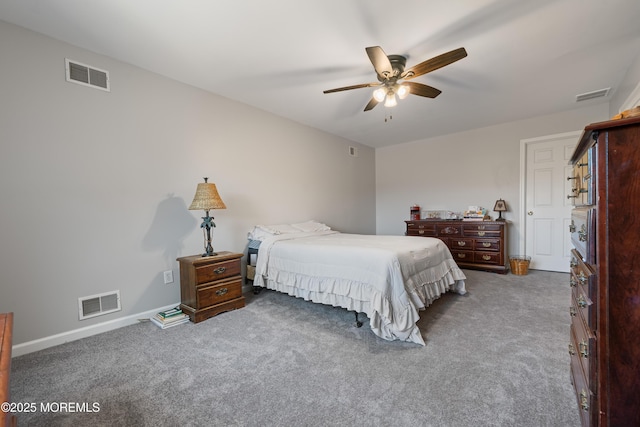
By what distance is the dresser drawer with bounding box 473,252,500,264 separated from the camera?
407cm

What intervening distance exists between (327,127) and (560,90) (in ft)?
10.0

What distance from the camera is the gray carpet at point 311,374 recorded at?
4.40ft

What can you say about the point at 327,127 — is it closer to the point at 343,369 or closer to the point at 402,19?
the point at 402,19

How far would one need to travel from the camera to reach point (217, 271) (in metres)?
2.64

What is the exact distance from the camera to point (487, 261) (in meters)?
4.15

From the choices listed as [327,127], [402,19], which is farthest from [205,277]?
[327,127]

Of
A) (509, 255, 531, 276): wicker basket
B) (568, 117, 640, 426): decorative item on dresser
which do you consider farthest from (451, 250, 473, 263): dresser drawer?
(568, 117, 640, 426): decorative item on dresser

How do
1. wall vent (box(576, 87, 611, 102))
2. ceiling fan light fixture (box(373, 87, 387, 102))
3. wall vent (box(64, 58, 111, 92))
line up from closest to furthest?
wall vent (box(64, 58, 111, 92))
ceiling fan light fixture (box(373, 87, 387, 102))
wall vent (box(576, 87, 611, 102))

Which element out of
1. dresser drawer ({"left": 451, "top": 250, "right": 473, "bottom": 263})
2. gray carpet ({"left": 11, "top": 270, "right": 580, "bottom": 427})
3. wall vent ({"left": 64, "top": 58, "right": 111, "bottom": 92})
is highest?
wall vent ({"left": 64, "top": 58, "right": 111, "bottom": 92})

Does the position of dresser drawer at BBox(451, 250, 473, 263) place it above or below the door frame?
below

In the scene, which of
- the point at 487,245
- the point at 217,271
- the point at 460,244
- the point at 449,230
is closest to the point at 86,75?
the point at 217,271

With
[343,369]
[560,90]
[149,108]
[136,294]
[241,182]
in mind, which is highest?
[560,90]

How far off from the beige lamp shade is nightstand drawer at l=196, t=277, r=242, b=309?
2.52ft

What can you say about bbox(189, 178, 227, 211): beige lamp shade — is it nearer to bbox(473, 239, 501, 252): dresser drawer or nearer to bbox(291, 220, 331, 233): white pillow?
bbox(291, 220, 331, 233): white pillow
